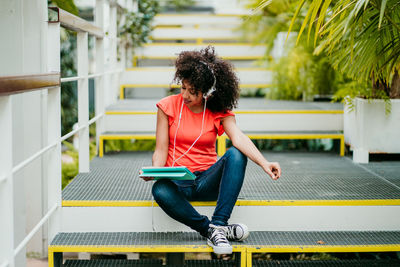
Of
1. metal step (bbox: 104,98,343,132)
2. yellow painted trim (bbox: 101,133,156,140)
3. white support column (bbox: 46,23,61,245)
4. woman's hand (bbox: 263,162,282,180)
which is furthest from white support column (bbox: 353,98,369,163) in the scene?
white support column (bbox: 46,23,61,245)

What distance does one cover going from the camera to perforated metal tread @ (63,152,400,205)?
2.60 meters

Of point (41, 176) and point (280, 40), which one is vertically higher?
point (280, 40)

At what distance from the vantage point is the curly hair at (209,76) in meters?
2.37

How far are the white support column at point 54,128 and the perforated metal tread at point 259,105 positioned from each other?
165 centimetres

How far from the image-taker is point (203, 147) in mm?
2510

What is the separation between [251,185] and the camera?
2.84 m

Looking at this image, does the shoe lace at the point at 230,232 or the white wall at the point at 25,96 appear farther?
the white wall at the point at 25,96

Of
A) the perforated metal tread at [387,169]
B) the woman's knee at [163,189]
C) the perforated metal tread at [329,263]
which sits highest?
the woman's knee at [163,189]

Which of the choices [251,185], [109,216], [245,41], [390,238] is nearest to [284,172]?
[251,185]

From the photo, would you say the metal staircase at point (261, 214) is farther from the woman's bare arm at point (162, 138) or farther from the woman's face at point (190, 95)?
the woman's face at point (190, 95)

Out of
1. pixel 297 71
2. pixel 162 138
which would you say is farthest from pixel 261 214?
pixel 297 71

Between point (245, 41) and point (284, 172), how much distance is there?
3037 mm

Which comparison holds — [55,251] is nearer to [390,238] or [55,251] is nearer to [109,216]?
[109,216]

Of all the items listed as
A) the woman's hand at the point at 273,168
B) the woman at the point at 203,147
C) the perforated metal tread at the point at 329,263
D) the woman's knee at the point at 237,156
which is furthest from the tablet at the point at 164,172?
the perforated metal tread at the point at 329,263
